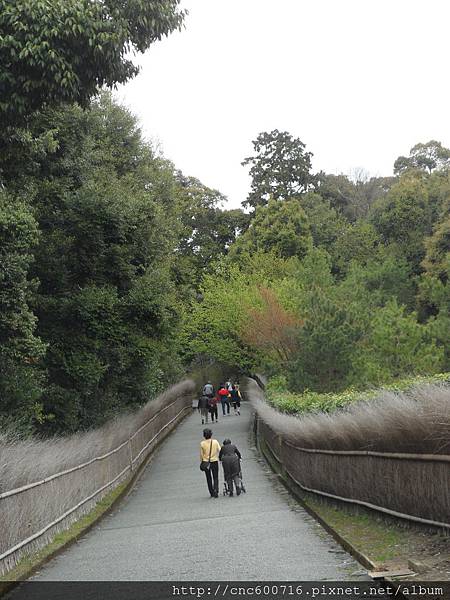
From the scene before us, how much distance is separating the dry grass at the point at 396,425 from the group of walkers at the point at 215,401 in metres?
28.3

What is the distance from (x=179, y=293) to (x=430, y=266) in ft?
62.1

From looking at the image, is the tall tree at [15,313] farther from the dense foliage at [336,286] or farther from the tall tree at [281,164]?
the tall tree at [281,164]

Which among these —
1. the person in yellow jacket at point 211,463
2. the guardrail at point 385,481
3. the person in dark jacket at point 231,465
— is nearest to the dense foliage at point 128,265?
the person in yellow jacket at point 211,463

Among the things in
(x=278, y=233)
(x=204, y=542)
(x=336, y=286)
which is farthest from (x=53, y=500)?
(x=278, y=233)

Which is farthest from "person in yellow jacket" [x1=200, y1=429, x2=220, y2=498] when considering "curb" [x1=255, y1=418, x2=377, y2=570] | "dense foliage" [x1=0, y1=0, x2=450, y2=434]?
"dense foliage" [x1=0, y1=0, x2=450, y2=434]

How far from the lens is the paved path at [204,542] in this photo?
32.3 ft

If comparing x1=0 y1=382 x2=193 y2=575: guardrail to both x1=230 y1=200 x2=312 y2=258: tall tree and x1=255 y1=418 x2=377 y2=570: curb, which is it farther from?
x1=230 y1=200 x2=312 y2=258: tall tree

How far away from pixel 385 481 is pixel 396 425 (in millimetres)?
1125

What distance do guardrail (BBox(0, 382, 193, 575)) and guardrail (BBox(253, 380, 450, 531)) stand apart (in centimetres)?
482

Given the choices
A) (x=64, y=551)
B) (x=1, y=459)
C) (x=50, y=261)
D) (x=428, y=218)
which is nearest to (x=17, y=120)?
(x=1, y=459)

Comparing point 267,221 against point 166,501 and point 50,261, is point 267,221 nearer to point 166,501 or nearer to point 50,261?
point 50,261

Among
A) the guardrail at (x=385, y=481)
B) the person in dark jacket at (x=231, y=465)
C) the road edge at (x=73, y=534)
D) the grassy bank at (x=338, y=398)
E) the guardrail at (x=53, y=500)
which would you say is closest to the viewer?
the guardrail at (x=385, y=481)

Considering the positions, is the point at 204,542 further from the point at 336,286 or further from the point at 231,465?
the point at 336,286

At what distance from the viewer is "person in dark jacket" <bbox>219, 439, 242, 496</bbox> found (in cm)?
2027
